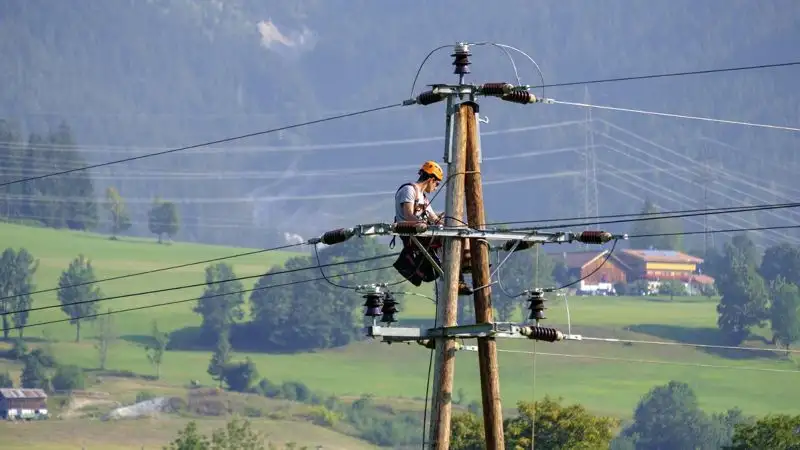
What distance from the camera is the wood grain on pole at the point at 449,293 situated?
99.6 ft

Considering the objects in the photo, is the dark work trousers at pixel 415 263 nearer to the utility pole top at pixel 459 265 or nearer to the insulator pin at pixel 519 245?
the utility pole top at pixel 459 265

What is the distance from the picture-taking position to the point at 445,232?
30328 mm

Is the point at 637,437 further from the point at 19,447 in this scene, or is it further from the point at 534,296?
the point at 534,296

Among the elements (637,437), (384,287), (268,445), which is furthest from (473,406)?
(384,287)

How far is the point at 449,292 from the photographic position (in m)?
30.7

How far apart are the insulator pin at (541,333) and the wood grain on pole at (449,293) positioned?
1.08 metres

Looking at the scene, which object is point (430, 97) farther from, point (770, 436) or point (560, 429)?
point (560, 429)

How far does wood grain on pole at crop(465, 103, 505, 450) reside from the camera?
102 ft

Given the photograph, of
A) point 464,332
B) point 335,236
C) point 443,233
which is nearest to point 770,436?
point 335,236

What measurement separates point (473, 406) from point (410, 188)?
542ft

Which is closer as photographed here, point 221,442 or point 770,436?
point 770,436

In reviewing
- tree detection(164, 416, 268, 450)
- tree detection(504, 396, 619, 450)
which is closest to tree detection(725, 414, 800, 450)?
tree detection(504, 396, 619, 450)

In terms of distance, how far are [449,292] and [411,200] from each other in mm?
1475

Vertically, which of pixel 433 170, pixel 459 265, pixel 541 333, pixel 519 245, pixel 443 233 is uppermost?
pixel 433 170
